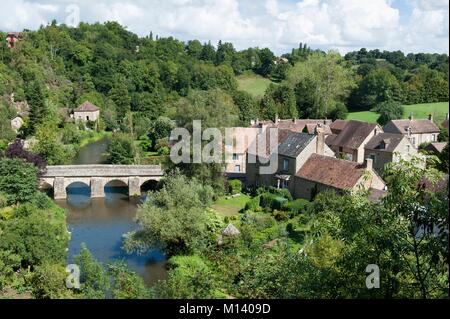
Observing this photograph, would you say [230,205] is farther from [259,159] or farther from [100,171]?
[100,171]

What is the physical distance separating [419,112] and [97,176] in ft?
189

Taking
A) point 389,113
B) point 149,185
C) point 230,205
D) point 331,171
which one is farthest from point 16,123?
point 389,113

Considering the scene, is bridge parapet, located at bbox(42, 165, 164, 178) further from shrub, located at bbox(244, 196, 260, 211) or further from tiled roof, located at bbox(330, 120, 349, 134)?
tiled roof, located at bbox(330, 120, 349, 134)

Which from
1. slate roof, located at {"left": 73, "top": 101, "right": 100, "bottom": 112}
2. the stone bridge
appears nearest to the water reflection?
the stone bridge

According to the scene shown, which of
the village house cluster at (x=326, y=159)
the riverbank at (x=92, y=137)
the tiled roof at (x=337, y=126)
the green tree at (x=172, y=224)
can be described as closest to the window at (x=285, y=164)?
the village house cluster at (x=326, y=159)

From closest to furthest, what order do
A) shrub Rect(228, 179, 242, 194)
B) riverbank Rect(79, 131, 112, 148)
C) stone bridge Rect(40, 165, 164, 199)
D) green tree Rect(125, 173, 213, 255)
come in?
green tree Rect(125, 173, 213, 255), stone bridge Rect(40, 165, 164, 199), shrub Rect(228, 179, 242, 194), riverbank Rect(79, 131, 112, 148)

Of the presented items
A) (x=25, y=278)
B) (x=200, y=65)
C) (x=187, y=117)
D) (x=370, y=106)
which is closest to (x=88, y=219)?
(x=187, y=117)

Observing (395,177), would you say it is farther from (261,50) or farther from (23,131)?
(261,50)

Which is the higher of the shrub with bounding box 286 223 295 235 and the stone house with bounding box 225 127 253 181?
the stone house with bounding box 225 127 253 181

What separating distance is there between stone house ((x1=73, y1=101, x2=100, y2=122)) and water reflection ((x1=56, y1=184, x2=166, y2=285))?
1301 inches

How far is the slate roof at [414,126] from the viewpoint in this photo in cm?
6212

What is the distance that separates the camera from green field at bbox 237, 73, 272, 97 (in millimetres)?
108588

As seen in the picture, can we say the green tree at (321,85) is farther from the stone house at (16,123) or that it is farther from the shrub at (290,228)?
the shrub at (290,228)
